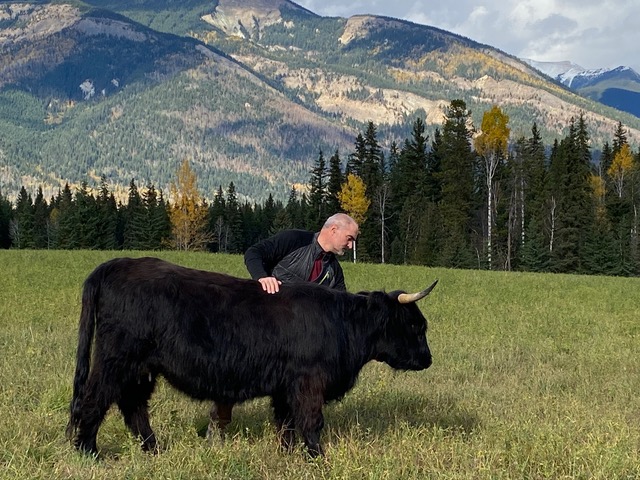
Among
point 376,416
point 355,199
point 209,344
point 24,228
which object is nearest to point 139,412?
point 209,344

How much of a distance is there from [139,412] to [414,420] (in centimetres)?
324

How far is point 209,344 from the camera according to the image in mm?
5996

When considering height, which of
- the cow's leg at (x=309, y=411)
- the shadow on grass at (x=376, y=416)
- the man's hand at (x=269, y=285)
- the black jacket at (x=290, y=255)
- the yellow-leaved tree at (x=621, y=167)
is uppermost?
the yellow-leaved tree at (x=621, y=167)

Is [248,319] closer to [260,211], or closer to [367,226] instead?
[367,226]

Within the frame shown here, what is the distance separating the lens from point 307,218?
79000mm

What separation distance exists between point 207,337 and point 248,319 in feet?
1.34

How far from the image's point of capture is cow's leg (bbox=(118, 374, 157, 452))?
6.43 m

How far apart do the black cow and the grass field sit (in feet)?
1.37

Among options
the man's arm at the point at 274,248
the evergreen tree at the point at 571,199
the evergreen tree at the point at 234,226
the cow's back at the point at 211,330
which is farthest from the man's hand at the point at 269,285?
the evergreen tree at the point at 234,226

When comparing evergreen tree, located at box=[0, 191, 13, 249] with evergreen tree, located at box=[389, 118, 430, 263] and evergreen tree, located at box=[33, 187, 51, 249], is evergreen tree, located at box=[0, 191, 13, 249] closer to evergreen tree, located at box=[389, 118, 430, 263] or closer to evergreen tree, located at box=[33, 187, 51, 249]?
evergreen tree, located at box=[33, 187, 51, 249]

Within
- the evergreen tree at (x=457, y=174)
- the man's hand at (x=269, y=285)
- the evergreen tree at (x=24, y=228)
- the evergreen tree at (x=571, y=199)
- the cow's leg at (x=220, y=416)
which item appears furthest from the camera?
the evergreen tree at (x=24, y=228)

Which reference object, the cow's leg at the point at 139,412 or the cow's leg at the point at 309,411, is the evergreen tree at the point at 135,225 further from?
the cow's leg at the point at 309,411

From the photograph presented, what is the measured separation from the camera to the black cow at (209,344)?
19.4 feet

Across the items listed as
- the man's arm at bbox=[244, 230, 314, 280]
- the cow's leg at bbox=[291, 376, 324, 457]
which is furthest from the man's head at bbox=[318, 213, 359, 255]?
the cow's leg at bbox=[291, 376, 324, 457]
